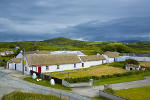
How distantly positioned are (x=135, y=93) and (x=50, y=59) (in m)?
26.8

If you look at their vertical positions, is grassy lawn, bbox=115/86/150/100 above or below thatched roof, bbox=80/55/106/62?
below

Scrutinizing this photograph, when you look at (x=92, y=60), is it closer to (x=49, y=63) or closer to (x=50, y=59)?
(x=50, y=59)

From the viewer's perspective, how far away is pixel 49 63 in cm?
4200

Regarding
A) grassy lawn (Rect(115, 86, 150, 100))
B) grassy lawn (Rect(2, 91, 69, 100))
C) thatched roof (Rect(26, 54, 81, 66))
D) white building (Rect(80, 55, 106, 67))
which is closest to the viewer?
grassy lawn (Rect(2, 91, 69, 100))

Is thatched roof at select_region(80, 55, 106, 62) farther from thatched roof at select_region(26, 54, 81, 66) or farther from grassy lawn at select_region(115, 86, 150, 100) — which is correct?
grassy lawn at select_region(115, 86, 150, 100)

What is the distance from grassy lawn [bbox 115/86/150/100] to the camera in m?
20.3

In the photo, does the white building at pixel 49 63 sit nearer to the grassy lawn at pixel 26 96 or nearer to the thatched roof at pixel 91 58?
the thatched roof at pixel 91 58

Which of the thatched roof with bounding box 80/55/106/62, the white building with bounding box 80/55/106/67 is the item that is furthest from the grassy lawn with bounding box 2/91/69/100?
the thatched roof with bounding box 80/55/106/62

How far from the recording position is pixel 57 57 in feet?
150

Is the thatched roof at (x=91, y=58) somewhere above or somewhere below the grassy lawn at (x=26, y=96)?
above

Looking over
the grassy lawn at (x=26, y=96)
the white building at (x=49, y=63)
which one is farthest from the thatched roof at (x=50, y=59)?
the grassy lawn at (x=26, y=96)

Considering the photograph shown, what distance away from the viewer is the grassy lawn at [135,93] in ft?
66.7

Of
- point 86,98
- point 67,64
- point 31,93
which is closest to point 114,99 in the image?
point 86,98

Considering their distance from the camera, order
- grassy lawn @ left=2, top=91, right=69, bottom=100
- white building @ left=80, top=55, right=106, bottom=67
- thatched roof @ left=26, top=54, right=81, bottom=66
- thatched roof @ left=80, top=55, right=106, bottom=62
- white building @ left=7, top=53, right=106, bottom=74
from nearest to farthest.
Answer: grassy lawn @ left=2, top=91, right=69, bottom=100, white building @ left=7, top=53, right=106, bottom=74, thatched roof @ left=26, top=54, right=81, bottom=66, white building @ left=80, top=55, right=106, bottom=67, thatched roof @ left=80, top=55, right=106, bottom=62
